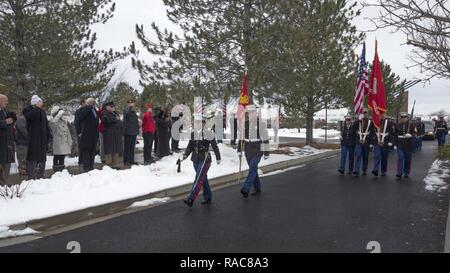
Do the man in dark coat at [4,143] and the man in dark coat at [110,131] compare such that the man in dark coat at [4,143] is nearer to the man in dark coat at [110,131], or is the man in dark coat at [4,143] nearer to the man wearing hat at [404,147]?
the man in dark coat at [110,131]

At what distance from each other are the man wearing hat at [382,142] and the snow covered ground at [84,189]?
4.32 m

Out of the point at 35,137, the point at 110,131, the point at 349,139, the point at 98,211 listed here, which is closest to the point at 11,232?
the point at 98,211

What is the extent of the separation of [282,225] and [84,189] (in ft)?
14.1

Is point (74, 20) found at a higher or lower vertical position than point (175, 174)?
higher

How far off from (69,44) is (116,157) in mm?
4305

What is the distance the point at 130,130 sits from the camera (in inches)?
519

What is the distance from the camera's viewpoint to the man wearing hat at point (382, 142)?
1286 cm

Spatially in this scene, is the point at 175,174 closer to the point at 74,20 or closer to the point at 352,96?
the point at 74,20

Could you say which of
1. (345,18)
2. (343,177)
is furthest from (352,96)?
(343,177)

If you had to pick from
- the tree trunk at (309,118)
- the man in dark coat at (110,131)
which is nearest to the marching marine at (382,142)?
the man in dark coat at (110,131)

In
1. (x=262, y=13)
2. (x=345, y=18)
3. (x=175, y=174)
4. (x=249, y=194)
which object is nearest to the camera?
(x=249, y=194)

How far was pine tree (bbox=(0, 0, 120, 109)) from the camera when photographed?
13242 mm

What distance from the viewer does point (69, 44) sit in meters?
14.6

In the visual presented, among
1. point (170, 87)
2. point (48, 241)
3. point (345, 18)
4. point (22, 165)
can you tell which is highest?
point (345, 18)
